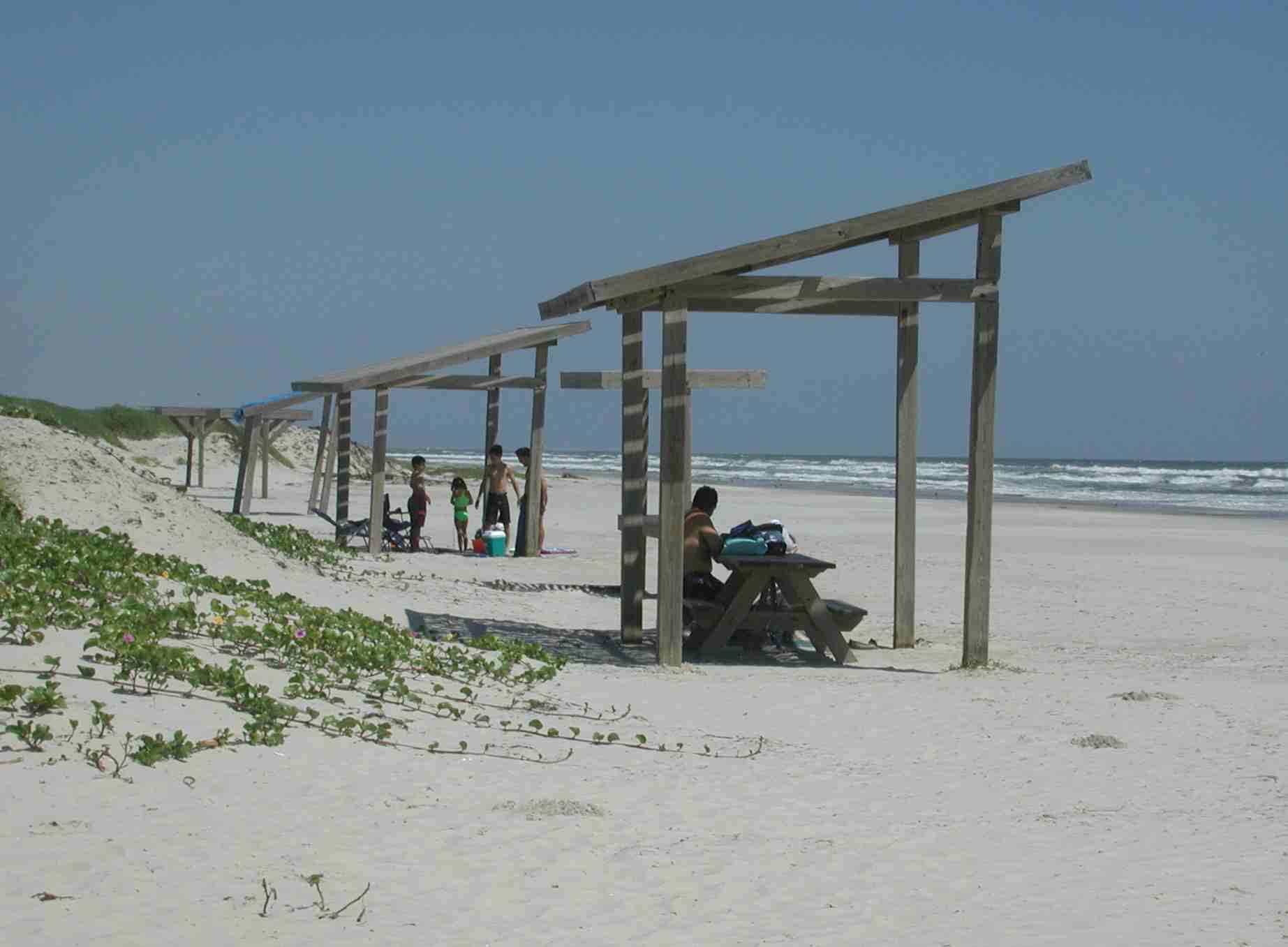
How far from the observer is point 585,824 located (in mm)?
5266

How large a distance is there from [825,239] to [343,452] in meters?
12.5

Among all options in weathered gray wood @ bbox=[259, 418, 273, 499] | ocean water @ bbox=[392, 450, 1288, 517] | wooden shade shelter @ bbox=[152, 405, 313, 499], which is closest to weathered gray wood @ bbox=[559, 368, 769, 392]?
wooden shade shelter @ bbox=[152, 405, 313, 499]

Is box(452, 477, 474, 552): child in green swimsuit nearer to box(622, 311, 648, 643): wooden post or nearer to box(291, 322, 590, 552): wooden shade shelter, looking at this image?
box(291, 322, 590, 552): wooden shade shelter

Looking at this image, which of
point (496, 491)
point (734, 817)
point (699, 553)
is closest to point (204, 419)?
point (496, 491)

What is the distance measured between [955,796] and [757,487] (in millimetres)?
48385

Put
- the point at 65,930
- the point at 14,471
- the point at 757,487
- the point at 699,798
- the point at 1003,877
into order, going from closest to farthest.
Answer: the point at 65,930 → the point at 1003,877 → the point at 699,798 → the point at 14,471 → the point at 757,487

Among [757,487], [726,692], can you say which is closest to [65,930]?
[726,692]

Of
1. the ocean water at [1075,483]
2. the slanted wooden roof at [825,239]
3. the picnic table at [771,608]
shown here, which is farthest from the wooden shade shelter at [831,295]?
the ocean water at [1075,483]

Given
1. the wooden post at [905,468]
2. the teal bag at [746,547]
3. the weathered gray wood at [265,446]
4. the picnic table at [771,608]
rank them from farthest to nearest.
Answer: the weathered gray wood at [265,446] < the wooden post at [905,468] < the teal bag at [746,547] < the picnic table at [771,608]

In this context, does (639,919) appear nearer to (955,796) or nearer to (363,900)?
(363,900)

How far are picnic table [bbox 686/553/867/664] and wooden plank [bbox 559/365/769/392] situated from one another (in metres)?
4.03

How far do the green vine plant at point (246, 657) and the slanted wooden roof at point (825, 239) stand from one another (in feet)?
7.48

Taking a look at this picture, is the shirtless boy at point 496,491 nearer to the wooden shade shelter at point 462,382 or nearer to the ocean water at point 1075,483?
the wooden shade shelter at point 462,382

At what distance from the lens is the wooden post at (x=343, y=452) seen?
20188mm
